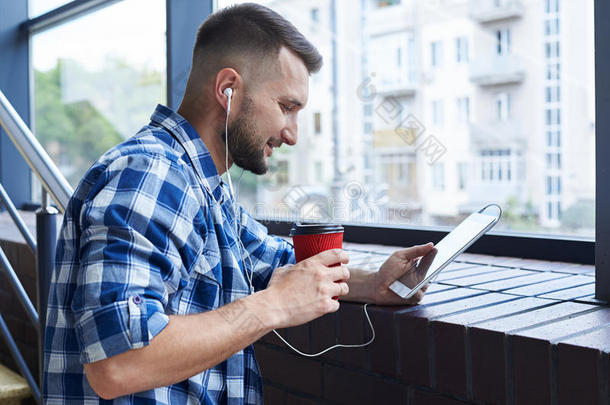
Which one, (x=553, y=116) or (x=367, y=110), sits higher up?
(x=367, y=110)

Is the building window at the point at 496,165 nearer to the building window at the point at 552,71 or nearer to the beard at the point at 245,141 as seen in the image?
the building window at the point at 552,71

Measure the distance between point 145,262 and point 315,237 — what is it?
1.01 ft

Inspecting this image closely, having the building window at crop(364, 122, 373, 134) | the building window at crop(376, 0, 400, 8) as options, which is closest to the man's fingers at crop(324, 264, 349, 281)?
the building window at crop(376, 0, 400, 8)

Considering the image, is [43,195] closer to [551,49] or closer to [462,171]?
[462,171]

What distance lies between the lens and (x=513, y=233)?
5.59 feet

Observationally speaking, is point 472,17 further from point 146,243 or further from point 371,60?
point 146,243

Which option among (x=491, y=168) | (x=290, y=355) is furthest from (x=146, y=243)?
(x=491, y=168)

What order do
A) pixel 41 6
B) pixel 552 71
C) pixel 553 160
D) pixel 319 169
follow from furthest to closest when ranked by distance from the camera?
pixel 319 169 < pixel 553 160 < pixel 552 71 < pixel 41 6

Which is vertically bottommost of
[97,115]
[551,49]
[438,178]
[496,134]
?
[438,178]

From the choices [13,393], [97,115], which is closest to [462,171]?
[97,115]

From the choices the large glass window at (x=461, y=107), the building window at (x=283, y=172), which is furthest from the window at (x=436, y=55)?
the building window at (x=283, y=172)

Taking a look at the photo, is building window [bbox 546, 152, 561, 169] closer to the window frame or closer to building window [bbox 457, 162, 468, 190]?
building window [bbox 457, 162, 468, 190]

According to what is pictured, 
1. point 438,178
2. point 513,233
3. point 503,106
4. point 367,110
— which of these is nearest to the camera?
point 513,233

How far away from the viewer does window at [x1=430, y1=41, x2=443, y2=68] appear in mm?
25062
